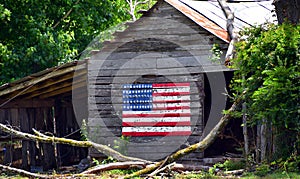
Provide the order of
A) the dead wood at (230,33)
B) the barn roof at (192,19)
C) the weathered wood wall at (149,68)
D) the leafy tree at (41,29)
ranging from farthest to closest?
1. the leafy tree at (41,29)
2. the barn roof at (192,19)
3. the weathered wood wall at (149,68)
4. the dead wood at (230,33)

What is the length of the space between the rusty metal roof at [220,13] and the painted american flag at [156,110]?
1.46 metres

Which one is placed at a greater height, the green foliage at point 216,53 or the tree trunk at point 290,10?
the tree trunk at point 290,10

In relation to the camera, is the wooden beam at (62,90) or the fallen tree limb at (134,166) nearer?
the fallen tree limb at (134,166)

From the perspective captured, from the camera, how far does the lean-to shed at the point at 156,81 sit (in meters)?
12.2

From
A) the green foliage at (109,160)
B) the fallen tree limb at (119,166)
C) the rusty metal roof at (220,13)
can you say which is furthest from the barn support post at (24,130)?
the rusty metal roof at (220,13)

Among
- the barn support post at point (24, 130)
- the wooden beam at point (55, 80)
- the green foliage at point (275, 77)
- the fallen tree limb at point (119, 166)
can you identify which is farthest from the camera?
the barn support post at point (24, 130)

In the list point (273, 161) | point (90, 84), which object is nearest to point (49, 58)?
point (90, 84)

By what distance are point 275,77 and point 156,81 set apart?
4.56m

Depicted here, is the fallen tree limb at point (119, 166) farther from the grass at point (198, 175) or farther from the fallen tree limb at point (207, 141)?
the fallen tree limb at point (207, 141)

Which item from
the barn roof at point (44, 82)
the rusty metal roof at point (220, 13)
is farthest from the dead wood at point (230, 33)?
the barn roof at point (44, 82)

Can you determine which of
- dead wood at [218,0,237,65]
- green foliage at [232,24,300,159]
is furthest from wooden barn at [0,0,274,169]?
green foliage at [232,24,300,159]

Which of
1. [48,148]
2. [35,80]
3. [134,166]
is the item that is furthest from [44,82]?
[134,166]

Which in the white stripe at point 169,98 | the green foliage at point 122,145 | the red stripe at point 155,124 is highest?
the white stripe at point 169,98

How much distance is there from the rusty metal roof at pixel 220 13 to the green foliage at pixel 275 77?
2.56 meters
